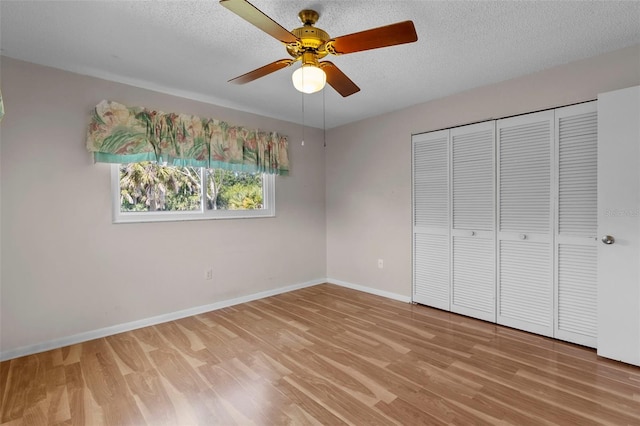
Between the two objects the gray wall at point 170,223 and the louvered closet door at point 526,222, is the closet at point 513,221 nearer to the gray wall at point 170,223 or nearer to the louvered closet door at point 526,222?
the louvered closet door at point 526,222

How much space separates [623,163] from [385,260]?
2.43 meters

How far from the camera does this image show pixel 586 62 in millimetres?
2520

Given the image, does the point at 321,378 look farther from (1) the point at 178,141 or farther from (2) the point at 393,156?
(2) the point at 393,156

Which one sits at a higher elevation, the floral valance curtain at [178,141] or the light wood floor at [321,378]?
the floral valance curtain at [178,141]

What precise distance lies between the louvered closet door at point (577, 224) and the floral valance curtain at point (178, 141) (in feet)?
9.78

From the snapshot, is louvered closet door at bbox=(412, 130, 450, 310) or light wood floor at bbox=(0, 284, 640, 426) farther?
louvered closet door at bbox=(412, 130, 450, 310)

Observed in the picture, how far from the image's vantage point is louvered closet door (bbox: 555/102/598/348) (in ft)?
8.16

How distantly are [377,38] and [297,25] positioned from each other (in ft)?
2.36

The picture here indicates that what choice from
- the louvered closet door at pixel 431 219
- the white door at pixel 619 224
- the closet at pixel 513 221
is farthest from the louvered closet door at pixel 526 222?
the louvered closet door at pixel 431 219

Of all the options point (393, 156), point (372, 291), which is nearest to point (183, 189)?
point (393, 156)

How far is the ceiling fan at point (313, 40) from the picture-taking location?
4.85ft

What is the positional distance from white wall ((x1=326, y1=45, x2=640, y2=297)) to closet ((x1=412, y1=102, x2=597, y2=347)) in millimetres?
133

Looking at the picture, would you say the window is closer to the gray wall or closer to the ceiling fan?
the gray wall

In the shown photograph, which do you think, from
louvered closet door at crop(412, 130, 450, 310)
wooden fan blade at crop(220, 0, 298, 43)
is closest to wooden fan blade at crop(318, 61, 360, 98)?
wooden fan blade at crop(220, 0, 298, 43)
